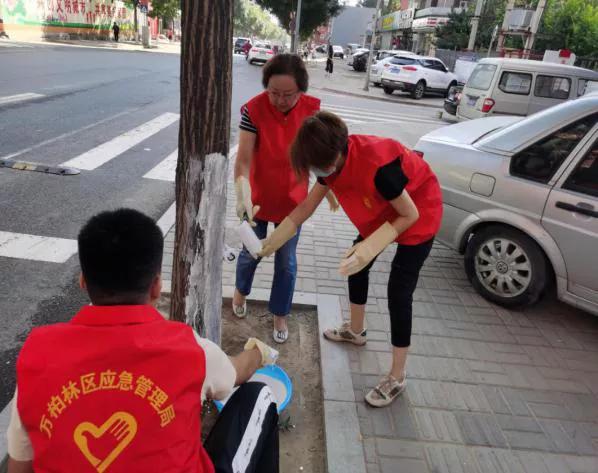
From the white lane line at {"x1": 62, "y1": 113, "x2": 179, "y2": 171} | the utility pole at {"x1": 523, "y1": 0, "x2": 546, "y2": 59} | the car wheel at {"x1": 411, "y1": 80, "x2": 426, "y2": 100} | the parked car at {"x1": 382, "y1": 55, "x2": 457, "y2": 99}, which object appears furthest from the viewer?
the utility pole at {"x1": 523, "y1": 0, "x2": 546, "y2": 59}

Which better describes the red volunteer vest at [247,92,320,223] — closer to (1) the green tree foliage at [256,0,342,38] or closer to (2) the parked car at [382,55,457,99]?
(2) the parked car at [382,55,457,99]

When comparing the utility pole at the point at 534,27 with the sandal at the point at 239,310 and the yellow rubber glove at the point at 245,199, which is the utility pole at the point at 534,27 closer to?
the sandal at the point at 239,310

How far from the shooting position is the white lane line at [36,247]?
406cm

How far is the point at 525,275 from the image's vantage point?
3.74m

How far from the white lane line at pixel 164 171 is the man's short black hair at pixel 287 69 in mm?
3949

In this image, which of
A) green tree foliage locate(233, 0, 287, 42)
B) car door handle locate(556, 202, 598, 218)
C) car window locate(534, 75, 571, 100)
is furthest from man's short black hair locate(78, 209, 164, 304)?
green tree foliage locate(233, 0, 287, 42)

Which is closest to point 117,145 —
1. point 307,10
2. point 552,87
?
point 552,87

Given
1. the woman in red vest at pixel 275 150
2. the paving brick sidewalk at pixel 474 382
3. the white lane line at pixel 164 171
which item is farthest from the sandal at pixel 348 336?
the white lane line at pixel 164 171

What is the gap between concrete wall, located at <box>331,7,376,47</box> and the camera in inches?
3066

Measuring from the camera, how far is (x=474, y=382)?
2998mm

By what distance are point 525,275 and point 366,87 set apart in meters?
19.7

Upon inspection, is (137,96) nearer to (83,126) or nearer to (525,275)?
(83,126)

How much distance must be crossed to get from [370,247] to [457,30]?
36.1m

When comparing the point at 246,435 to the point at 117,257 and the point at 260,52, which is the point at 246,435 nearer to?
the point at 117,257
